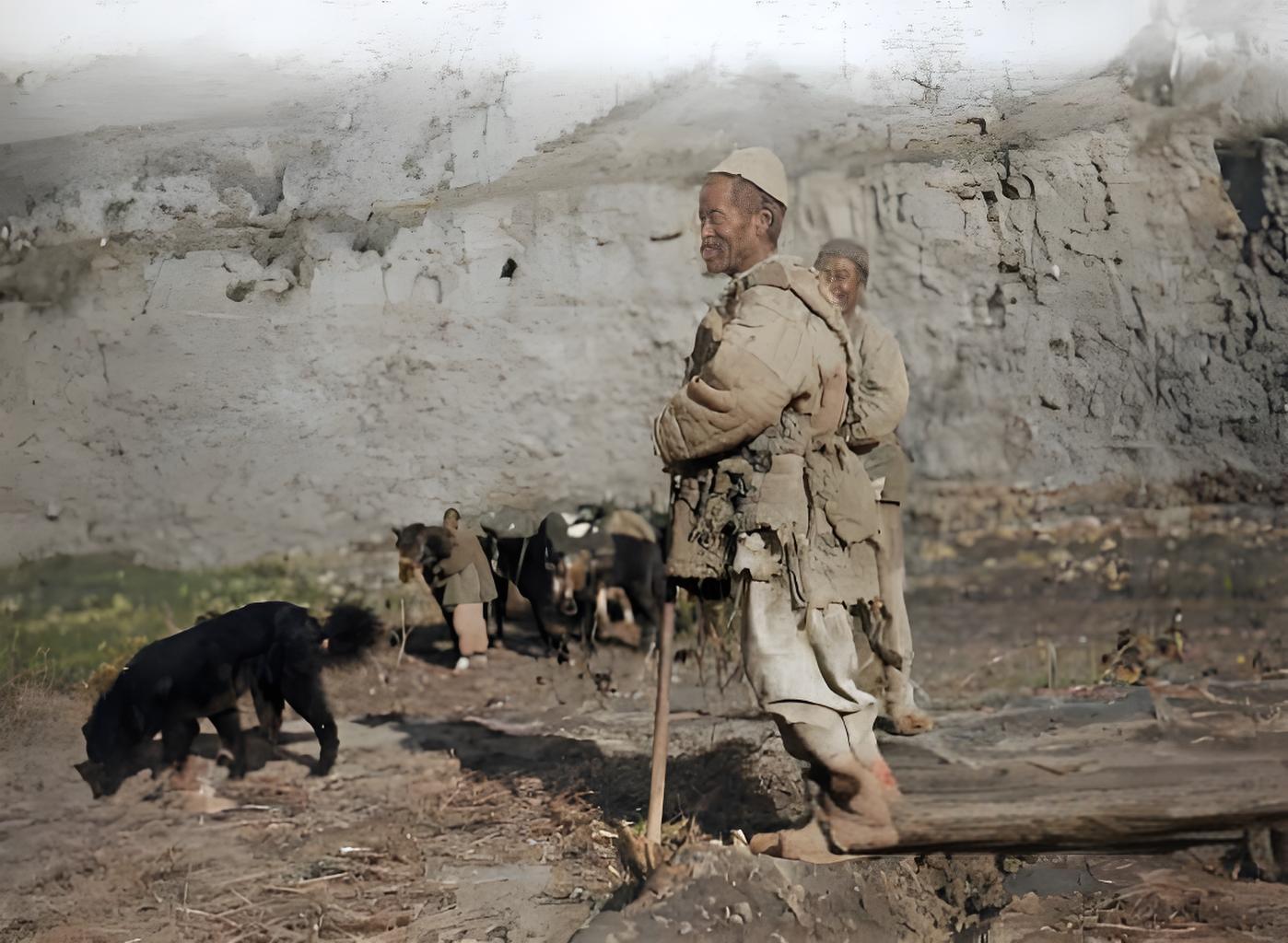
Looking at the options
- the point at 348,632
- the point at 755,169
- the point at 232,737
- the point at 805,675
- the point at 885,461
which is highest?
the point at 755,169

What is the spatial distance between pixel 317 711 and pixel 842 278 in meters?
2.39

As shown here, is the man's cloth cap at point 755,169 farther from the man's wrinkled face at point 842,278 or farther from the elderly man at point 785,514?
the man's wrinkled face at point 842,278

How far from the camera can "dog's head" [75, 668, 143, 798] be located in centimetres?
390

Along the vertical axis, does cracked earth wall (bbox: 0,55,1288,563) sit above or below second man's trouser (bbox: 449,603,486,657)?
above

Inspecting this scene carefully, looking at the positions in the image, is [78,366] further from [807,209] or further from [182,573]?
[807,209]

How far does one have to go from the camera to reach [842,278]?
14.6ft

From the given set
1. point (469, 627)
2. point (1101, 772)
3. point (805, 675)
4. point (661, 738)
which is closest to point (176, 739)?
point (469, 627)

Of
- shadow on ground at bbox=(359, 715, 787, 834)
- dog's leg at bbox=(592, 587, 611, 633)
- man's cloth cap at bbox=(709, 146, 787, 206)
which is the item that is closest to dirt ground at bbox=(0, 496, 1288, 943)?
shadow on ground at bbox=(359, 715, 787, 834)

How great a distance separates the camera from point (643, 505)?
16.8ft

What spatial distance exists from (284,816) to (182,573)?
928 mm

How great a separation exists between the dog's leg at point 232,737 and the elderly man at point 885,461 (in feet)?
7.19

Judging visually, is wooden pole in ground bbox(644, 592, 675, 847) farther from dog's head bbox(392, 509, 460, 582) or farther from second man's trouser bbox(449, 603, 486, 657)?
second man's trouser bbox(449, 603, 486, 657)

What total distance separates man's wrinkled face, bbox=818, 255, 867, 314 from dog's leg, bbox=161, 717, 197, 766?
2.62m

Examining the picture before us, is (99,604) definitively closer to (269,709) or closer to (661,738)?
(269,709)
